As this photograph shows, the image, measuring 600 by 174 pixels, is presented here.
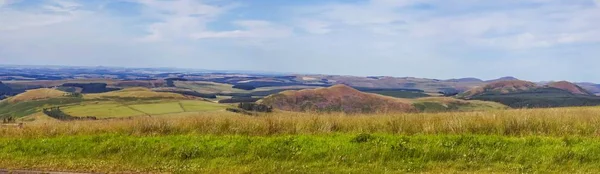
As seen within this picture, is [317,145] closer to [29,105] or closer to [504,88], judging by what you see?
[29,105]

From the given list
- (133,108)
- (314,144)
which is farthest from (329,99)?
(314,144)

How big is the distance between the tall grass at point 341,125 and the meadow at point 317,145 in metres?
0.03

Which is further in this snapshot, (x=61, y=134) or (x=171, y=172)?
(x=61, y=134)

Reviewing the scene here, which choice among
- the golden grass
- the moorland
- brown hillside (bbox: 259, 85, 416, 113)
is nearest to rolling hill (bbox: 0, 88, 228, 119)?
the golden grass

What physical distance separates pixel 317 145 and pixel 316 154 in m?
0.54

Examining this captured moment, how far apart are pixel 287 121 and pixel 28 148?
24.9ft

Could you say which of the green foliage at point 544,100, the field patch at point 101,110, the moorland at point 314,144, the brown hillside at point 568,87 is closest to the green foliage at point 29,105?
the field patch at point 101,110

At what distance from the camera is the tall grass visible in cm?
1521

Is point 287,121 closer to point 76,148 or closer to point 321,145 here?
point 321,145

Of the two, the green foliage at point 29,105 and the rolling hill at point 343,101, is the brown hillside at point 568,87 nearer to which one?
the rolling hill at point 343,101

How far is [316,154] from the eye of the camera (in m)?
13.0

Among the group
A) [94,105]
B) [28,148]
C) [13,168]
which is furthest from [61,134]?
[94,105]

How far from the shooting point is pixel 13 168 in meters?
12.2

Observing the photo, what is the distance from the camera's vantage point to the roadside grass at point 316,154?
1175 cm
